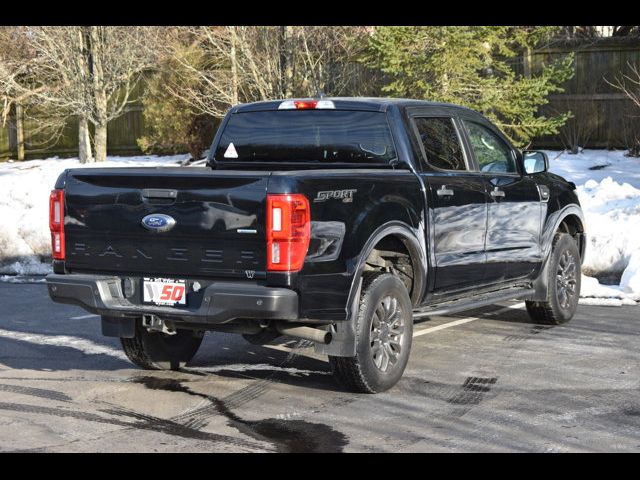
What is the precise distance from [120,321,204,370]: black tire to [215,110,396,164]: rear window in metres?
1.46

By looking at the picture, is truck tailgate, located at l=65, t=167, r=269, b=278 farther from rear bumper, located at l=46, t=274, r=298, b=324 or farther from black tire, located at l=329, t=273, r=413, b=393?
black tire, located at l=329, t=273, r=413, b=393

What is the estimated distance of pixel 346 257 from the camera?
7.02 meters

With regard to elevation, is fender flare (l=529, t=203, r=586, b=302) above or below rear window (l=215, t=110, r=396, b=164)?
below

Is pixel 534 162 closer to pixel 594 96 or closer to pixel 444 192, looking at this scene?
pixel 444 192

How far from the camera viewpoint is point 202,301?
683 cm

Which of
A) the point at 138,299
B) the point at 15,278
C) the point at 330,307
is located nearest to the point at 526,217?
Result: the point at 330,307

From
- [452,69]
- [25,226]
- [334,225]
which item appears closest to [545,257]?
[334,225]

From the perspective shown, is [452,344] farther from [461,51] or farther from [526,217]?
[461,51]

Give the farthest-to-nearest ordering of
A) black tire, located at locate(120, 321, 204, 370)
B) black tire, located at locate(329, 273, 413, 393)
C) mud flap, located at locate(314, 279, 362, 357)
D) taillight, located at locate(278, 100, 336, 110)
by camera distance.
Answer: taillight, located at locate(278, 100, 336, 110), black tire, located at locate(120, 321, 204, 370), black tire, located at locate(329, 273, 413, 393), mud flap, located at locate(314, 279, 362, 357)

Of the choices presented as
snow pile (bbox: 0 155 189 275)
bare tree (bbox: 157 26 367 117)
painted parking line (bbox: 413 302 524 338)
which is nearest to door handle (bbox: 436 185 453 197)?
painted parking line (bbox: 413 302 524 338)

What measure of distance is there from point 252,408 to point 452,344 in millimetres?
2751

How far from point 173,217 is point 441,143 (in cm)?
255

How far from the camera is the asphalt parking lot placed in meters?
6.17

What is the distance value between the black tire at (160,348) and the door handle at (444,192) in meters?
2.05
